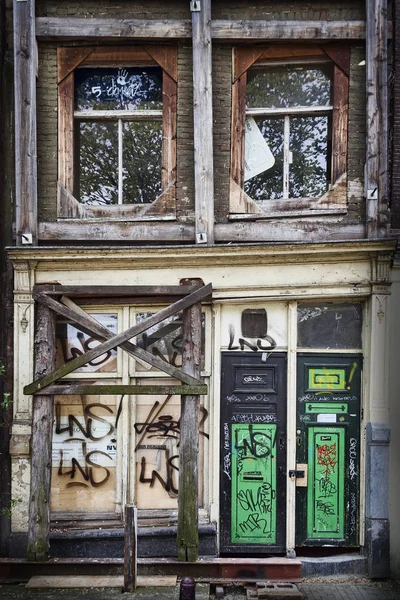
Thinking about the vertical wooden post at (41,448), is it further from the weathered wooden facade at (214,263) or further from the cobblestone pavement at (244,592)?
the cobblestone pavement at (244,592)

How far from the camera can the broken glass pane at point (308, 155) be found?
309 inches

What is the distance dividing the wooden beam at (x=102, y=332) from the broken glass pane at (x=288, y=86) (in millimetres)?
3337

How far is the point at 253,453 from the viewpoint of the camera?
25.1ft

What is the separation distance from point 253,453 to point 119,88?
485 cm

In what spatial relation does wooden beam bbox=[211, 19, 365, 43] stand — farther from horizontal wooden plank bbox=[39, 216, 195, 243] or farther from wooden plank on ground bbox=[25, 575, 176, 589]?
wooden plank on ground bbox=[25, 575, 176, 589]

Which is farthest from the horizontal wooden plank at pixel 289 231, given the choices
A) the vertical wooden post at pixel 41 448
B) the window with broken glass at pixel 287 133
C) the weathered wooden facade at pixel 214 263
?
the vertical wooden post at pixel 41 448

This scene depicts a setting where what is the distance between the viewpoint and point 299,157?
310 inches

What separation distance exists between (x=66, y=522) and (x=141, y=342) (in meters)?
2.36

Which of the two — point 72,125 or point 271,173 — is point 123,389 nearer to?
point 271,173

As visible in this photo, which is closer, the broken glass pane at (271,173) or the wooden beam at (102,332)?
the wooden beam at (102,332)

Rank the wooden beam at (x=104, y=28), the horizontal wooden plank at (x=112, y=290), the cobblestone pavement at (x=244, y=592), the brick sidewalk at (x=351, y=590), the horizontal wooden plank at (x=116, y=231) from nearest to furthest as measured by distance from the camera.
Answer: the cobblestone pavement at (x=244, y=592), the brick sidewalk at (x=351, y=590), the horizontal wooden plank at (x=112, y=290), the wooden beam at (x=104, y=28), the horizontal wooden plank at (x=116, y=231)

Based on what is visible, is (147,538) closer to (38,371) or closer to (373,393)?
(38,371)

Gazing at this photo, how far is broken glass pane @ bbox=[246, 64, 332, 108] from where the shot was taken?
784 centimetres

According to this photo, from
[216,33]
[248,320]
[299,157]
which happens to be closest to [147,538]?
[248,320]
